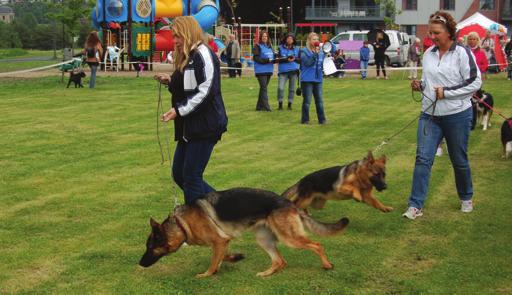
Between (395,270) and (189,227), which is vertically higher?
(189,227)

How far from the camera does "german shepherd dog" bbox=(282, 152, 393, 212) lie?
6.61m

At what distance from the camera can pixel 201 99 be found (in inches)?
214

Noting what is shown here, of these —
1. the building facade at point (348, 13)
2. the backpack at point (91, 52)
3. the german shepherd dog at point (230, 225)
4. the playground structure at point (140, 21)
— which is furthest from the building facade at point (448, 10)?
the german shepherd dog at point (230, 225)

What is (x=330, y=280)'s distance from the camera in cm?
519

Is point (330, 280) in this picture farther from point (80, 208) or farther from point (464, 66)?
point (80, 208)

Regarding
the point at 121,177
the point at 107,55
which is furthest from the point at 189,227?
the point at 107,55

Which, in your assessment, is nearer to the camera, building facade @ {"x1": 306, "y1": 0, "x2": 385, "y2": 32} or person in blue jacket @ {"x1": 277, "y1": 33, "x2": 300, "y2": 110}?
person in blue jacket @ {"x1": 277, "y1": 33, "x2": 300, "y2": 110}

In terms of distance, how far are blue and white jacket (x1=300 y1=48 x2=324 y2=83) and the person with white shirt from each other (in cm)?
643

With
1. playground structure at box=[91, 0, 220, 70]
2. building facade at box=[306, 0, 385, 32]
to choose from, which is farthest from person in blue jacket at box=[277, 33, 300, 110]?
building facade at box=[306, 0, 385, 32]

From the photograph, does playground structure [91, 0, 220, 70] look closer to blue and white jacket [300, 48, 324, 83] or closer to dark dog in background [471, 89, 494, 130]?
blue and white jacket [300, 48, 324, 83]

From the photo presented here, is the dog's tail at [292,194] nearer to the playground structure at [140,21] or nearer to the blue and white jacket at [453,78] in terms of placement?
the blue and white jacket at [453,78]

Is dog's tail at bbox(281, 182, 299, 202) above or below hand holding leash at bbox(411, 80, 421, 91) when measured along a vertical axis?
below

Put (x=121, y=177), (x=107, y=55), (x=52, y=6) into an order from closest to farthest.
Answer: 1. (x=121, y=177)
2. (x=107, y=55)
3. (x=52, y=6)

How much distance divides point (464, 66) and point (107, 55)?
84.9 feet
